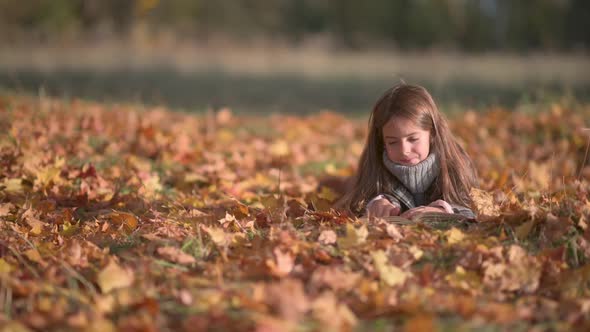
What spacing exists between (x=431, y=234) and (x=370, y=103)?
796 centimetres

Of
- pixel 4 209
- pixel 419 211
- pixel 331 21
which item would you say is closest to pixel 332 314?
pixel 419 211

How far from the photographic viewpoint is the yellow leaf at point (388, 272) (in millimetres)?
2045

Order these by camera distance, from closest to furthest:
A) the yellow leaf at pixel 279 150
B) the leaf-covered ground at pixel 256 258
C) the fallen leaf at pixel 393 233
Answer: the leaf-covered ground at pixel 256 258
the fallen leaf at pixel 393 233
the yellow leaf at pixel 279 150

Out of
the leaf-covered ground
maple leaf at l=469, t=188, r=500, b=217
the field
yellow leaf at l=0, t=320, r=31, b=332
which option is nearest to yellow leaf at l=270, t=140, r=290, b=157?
the leaf-covered ground

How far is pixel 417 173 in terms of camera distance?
3049mm

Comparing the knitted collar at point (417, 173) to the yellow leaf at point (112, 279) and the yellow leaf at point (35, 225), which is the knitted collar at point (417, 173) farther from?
the yellow leaf at point (35, 225)

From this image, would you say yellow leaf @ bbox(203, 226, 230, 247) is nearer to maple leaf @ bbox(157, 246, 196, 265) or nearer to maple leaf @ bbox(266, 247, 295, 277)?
maple leaf @ bbox(157, 246, 196, 265)

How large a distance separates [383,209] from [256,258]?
3.04ft

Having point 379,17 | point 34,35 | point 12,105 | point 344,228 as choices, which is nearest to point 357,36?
point 379,17

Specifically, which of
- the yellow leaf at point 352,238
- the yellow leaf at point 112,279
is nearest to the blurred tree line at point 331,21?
the yellow leaf at point 112,279

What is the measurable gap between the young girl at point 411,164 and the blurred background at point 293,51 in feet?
14.5

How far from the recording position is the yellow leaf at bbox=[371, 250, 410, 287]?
2.04m

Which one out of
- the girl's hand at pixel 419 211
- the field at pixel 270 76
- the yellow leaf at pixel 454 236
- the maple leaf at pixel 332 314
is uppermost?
the maple leaf at pixel 332 314

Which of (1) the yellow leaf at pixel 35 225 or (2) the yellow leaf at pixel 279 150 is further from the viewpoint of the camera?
(2) the yellow leaf at pixel 279 150
